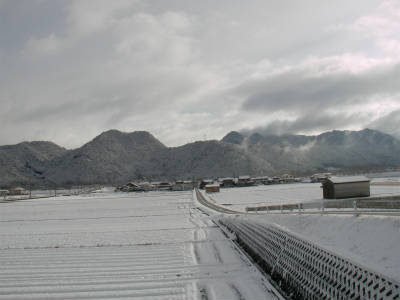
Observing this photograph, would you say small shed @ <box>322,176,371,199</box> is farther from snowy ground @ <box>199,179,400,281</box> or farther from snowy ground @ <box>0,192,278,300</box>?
snowy ground @ <box>199,179,400,281</box>

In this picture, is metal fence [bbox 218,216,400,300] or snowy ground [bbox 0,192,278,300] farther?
snowy ground [bbox 0,192,278,300]

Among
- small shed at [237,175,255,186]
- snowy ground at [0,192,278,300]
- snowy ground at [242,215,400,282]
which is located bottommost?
small shed at [237,175,255,186]

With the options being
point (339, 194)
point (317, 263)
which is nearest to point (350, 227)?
point (317, 263)

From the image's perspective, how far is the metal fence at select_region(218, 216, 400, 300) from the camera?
230 inches

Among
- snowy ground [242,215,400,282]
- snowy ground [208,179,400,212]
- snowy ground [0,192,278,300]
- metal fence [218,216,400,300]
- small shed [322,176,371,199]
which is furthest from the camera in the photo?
snowy ground [208,179,400,212]

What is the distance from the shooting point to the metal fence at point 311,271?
583cm

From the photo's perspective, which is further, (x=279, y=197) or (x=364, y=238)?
(x=279, y=197)

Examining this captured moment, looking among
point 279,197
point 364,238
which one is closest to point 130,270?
point 364,238

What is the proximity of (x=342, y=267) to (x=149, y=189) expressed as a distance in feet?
425

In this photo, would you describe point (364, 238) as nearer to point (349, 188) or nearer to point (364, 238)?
point (364, 238)

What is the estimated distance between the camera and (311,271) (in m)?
8.48

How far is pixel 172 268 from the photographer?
12.3 metres

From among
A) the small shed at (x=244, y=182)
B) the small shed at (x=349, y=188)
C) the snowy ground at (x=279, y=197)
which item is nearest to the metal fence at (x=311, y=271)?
the snowy ground at (x=279, y=197)

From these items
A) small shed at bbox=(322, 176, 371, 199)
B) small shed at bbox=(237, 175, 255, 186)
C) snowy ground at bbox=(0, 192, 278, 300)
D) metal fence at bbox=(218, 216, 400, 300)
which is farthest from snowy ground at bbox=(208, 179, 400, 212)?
small shed at bbox=(237, 175, 255, 186)
